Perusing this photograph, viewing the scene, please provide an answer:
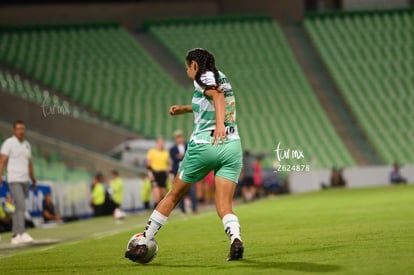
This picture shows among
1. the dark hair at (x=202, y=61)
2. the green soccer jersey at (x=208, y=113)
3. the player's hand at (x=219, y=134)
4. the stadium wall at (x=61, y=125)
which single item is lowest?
the player's hand at (x=219, y=134)

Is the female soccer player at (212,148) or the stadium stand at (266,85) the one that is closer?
the female soccer player at (212,148)

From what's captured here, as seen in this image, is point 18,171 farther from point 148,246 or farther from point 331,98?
point 331,98

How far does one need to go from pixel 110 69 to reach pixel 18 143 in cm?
3148

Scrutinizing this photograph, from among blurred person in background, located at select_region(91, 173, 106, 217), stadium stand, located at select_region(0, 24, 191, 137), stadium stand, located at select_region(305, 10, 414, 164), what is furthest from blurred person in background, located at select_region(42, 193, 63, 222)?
stadium stand, located at select_region(305, 10, 414, 164)

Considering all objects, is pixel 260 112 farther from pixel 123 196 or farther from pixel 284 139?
pixel 123 196

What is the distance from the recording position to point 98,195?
29.2m

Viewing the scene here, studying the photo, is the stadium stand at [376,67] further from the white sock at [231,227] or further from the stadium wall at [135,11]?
the white sock at [231,227]

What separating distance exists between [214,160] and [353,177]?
3386 cm

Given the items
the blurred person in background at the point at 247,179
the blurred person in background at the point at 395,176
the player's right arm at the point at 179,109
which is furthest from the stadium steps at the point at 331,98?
the player's right arm at the point at 179,109

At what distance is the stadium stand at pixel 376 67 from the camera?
150ft

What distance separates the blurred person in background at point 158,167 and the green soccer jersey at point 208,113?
578 inches

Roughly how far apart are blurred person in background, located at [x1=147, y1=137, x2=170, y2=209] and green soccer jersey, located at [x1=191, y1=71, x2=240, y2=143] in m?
14.7

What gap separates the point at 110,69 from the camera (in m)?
48.2

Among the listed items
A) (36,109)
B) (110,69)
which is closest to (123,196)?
(36,109)
